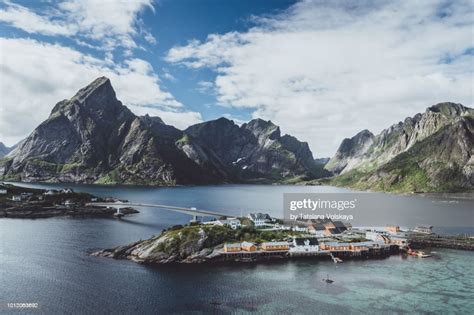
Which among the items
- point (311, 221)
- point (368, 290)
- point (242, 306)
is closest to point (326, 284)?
point (368, 290)

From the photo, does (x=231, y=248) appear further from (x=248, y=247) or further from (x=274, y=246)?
(x=274, y=246)

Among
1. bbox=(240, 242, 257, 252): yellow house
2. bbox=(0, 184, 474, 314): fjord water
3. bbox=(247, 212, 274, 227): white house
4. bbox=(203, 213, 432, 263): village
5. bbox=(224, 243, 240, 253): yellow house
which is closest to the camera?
bbox=(0, 184, 474, 314): fjord water

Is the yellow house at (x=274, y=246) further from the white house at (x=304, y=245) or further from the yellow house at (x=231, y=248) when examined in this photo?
the yellow house at (x=231, y=248)

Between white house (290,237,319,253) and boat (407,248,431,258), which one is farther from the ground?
white house (290,237,319,253)

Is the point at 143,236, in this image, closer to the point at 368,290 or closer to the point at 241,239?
the point at 241,239

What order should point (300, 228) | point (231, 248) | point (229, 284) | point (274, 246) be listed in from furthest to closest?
point (300, 228)
point (274, 246)
point (231, 248)
point (229, 284)

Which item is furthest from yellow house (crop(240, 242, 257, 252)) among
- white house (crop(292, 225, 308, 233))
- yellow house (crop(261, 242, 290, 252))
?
Answer: white house (crop(292, 225, 308, 233))

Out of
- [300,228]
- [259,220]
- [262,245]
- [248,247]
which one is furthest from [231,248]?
[259,220]

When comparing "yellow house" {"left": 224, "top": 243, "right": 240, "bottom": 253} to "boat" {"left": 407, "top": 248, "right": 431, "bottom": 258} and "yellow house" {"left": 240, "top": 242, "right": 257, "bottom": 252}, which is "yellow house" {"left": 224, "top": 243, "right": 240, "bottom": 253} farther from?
"boat" {"left": 407, "top": 248, "right": 431, "bottom": 258}
